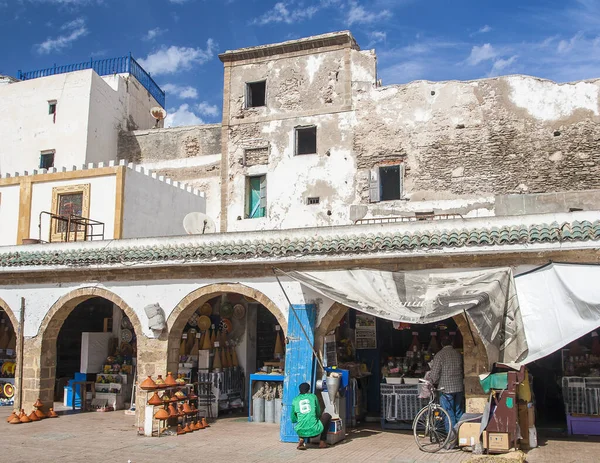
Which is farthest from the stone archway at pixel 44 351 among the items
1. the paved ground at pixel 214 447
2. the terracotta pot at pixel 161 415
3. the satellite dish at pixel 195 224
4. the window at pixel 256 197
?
the window at pixel 256 197

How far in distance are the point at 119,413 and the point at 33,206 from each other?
22.5 ft

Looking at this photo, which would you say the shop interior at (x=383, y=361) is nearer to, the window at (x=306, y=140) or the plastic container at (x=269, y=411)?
the plastic container at (x=269, y=411)

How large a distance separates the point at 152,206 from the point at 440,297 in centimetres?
1113

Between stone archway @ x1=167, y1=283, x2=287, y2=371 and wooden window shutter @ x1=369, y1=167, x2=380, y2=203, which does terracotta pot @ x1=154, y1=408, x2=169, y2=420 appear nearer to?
stone archway @ x1=167, y1=283, x2=287, y2=371

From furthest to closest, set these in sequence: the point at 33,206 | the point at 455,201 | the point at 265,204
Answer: the point at 265,204
the point at 455,201
the point at 33,206

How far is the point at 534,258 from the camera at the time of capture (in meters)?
10.1

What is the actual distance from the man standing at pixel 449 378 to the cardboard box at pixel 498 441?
1.09 meters

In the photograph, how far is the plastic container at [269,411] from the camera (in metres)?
12.4

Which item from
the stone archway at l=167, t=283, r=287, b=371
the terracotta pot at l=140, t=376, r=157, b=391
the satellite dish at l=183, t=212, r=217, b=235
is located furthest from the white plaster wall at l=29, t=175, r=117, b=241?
the terracotta pot at l=140, t=376, r=157, b=391

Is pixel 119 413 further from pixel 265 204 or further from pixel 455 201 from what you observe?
pixel 455 201

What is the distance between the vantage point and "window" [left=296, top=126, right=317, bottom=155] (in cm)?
2166

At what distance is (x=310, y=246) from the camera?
11.2 metres

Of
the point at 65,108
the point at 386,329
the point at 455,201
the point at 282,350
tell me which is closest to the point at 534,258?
the point at 386,329

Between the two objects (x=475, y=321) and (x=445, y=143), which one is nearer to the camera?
(x=475, y=321)
